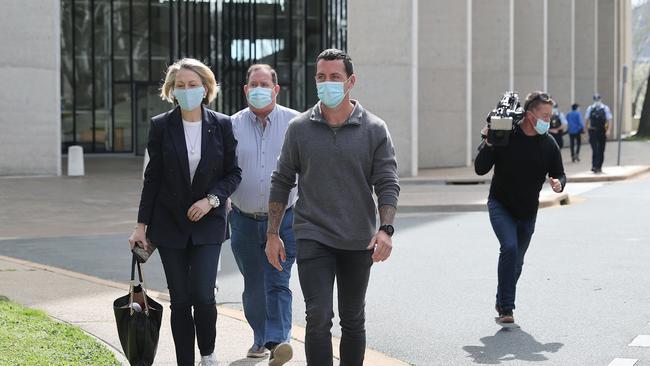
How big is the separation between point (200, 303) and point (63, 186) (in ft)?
66.5

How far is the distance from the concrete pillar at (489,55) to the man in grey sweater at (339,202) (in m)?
34.7

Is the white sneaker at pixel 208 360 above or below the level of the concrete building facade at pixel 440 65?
below

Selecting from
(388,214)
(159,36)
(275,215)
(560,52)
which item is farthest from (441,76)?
(388,214)

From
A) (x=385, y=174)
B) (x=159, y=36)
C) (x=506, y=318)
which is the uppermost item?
(x=159, y=36)

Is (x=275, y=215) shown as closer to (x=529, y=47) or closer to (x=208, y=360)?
(x=208, y=360)

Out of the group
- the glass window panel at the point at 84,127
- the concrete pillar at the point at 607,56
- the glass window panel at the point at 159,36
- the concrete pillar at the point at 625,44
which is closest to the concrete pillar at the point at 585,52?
the concrete pillar at the point at 607,56

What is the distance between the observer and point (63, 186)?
26.7 m

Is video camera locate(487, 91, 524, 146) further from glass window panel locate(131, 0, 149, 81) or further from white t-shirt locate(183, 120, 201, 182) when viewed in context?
glass window panel locate(131, 0, 149, 81)

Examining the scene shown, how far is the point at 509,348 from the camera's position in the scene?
29.3 ft

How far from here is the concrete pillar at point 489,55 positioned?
4059 centimetres

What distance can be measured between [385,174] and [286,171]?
22.5 inches

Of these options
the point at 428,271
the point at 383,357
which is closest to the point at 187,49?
the point at 428,271

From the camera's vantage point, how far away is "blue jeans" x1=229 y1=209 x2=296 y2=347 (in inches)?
313

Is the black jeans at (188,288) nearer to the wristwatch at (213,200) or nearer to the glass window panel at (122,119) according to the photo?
the wristwatch at (213,200)
